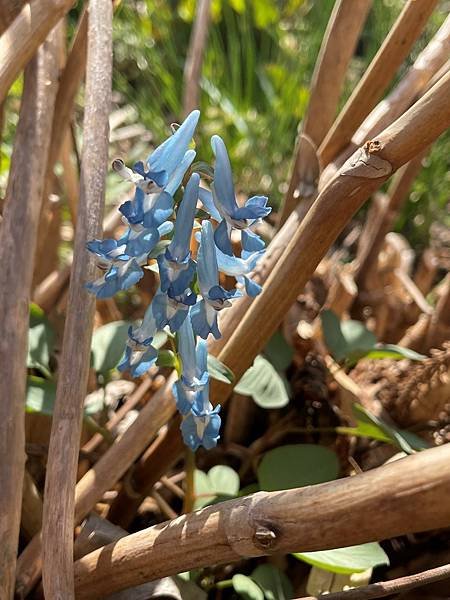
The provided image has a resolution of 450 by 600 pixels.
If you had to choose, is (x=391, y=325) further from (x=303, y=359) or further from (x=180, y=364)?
(x=180, y=364)

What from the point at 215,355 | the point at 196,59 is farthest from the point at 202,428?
the point at 196,59

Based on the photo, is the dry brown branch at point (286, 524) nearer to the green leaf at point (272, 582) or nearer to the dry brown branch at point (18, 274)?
the dry brown branch at point (18, 274)

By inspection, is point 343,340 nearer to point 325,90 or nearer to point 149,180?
point 325,90

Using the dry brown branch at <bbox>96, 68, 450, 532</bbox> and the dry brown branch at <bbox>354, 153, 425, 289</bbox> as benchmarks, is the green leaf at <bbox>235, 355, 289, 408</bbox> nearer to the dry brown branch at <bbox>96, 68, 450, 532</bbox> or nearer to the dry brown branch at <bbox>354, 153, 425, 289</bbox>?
the dry brown branch at <bbox>96, 68, 450, 532</bbox>

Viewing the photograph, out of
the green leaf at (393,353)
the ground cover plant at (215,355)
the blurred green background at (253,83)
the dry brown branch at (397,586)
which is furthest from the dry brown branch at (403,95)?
the blurred green background at (253,83)

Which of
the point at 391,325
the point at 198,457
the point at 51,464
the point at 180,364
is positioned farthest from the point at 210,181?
the point at 391,325
